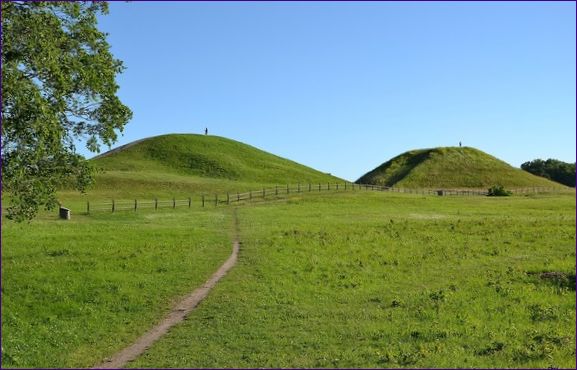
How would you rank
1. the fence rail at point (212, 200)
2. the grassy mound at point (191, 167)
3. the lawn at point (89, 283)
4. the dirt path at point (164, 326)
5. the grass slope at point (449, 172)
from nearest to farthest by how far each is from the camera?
1. the dirt path at point (164, 326)
2. the lawn at point (89, 283)
3. the fence rail at point (212, 200)
4. the grassy mound at point (191, 167)
5. the grass slope at point (449, 172)

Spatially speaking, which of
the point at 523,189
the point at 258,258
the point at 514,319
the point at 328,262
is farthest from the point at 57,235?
the point at 523,189

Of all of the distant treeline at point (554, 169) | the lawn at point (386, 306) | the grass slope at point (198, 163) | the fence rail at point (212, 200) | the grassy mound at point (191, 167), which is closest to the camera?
the lawn at point (386, 306)

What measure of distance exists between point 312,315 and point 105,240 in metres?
19.9

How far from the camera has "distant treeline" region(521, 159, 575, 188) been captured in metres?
171

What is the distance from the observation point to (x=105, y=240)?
33188 mm

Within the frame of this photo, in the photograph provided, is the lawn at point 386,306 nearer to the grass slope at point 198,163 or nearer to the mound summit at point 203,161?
the grass slope at point 198,163

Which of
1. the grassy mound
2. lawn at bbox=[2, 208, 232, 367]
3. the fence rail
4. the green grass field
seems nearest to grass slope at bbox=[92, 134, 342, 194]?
the grassy mound

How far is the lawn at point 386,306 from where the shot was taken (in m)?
12.9

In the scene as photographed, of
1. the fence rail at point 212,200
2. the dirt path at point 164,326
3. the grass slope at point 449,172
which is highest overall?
the grass slope at point 449,172

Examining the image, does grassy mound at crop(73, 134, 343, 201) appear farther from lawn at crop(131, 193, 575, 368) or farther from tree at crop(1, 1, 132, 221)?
tree at crop(1, 1, 132, 221)

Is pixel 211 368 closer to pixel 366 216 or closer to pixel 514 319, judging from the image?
pixel 514 319

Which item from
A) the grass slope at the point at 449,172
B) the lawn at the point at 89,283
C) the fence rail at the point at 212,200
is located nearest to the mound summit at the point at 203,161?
the grass slope at the point at 449,172

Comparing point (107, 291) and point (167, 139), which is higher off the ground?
point (167, 139)

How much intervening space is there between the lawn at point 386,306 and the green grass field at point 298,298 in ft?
0.20
